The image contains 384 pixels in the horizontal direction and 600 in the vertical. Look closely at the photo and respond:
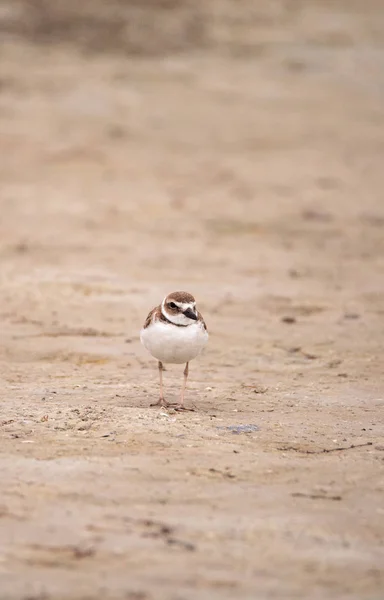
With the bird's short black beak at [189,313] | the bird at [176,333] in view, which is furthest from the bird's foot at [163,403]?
the bird's short black beak at [189,313]

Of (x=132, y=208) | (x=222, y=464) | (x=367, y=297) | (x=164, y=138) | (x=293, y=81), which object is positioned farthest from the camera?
(x=293, y=81)

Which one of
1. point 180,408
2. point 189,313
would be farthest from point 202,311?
point 180,408

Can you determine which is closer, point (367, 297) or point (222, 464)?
point (222, 464)

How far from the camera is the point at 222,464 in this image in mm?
A: 6547

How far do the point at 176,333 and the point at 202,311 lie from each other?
354cm

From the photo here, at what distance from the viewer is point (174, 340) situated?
25.6ft

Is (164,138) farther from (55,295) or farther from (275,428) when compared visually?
(275,428)

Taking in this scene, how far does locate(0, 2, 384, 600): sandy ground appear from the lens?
17.9ft

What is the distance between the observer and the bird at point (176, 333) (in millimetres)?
7824

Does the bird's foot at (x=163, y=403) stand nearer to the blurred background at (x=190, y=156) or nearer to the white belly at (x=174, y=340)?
the white belly at (x=174, y=340)

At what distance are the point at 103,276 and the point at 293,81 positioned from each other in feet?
30.0

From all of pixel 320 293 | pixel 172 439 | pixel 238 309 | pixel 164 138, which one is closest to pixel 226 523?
pixel 172 439

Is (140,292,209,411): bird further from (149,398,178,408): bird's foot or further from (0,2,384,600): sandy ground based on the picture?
(0,2,384,600): sandy ground

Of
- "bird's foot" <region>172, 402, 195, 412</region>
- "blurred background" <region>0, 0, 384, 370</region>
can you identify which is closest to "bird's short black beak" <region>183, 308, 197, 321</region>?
"bird's foot" <region>172, 402, 195, 412</region>
